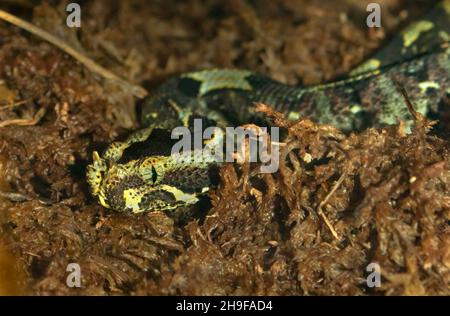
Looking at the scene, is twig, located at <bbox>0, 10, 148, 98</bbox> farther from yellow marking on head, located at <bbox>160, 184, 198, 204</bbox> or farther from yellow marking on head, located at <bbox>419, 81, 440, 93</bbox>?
yellow marking on head, located at <bbox>419, 81, 440, 93</bbox>

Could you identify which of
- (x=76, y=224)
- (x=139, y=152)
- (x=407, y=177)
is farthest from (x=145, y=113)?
(x=407, y=177)

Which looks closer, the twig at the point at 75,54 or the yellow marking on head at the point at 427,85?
the yellow marking on head at the point at 427,85

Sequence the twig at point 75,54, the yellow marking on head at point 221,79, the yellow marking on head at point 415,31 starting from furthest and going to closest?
the yellow marking on head at point 415,31 → the yellow marking on head at point 221,79 → the twig at point 75,54

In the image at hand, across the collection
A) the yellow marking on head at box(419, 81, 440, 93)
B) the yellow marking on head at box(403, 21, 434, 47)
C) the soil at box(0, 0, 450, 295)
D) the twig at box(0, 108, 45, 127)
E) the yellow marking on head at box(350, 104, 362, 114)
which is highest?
the yellow marking on head at box(403, 21, 434, 47)

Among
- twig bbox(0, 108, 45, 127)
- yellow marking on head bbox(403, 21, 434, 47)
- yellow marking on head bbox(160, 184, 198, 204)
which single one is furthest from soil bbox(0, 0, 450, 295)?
yellow marking on head bbox(403, 21, 434, 47)

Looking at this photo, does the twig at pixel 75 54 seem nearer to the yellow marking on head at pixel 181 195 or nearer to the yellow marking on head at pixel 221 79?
the yellow marking on head at pixel 221 79

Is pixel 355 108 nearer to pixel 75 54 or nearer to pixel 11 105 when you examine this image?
pixel 75 54

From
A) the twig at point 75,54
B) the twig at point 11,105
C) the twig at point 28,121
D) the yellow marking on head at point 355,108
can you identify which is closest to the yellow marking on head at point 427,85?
the yellow marking on head at point 355,108
